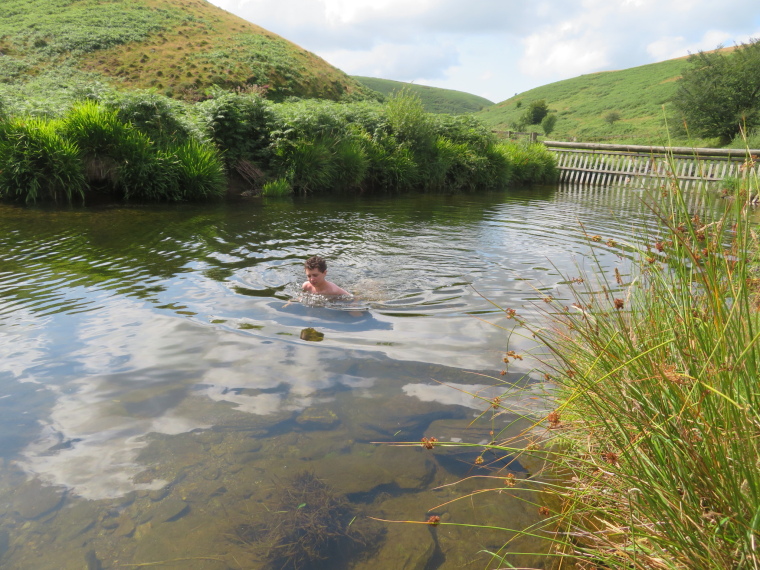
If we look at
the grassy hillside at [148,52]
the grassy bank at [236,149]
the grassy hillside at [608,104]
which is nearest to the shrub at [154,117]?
the grassy bank at [236,149]

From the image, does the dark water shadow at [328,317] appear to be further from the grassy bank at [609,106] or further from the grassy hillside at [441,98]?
the grassy hillside at [441,98]

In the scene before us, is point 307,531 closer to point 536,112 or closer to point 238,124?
point 238,124

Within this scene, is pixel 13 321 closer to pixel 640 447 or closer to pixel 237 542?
pixel 237 542

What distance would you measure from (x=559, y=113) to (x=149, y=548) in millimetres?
71575

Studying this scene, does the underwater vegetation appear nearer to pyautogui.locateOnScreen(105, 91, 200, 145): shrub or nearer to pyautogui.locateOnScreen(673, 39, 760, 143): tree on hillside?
pyautogui.locateOnScreen(105, 91, 200, 145): shrub

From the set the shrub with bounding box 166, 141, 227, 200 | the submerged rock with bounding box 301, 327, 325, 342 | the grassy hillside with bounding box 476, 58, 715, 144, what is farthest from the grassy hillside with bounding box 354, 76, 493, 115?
the submerged rock with bounding box 301, 327, 325, 342

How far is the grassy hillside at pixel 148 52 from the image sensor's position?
3512 centimetres

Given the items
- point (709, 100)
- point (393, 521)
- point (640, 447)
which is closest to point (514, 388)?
point (393, 521)

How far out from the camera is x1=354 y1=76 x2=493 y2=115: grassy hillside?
329 ft

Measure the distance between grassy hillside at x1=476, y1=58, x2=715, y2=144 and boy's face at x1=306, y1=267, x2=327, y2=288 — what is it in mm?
41953

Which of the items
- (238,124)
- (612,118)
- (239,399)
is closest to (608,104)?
(612,118)

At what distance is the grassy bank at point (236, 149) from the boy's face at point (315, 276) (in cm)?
769

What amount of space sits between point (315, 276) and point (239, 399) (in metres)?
2.45

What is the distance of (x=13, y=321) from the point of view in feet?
16.5
